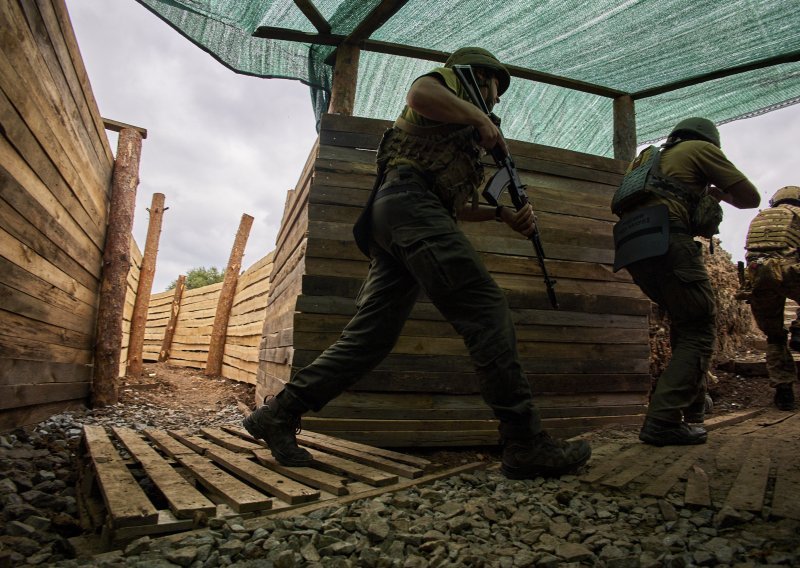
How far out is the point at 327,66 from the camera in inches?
169

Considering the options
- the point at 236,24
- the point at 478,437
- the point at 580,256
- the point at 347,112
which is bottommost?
the point at 478,437

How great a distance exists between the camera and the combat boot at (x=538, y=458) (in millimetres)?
2016

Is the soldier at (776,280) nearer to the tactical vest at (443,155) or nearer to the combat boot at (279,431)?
the tactical vest at (443,155)

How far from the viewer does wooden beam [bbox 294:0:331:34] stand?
3324 millimetres

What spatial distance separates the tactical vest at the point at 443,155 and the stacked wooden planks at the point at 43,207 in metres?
2.07

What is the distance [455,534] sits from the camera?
1524mm

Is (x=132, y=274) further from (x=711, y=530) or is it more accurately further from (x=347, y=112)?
(x=711, y=530)

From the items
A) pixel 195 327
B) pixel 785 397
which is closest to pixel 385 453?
pixel 785 397

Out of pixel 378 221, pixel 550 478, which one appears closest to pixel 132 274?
pixel 378 221

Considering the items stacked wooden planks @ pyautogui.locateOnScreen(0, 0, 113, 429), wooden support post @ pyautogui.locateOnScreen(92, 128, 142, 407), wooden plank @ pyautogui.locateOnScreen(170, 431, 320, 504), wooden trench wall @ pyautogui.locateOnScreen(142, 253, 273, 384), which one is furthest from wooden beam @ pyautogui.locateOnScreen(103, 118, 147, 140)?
wooden plank @ pyautogui.locateOnScreen(170, 431, 320, 504)

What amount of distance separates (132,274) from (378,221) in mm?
7961

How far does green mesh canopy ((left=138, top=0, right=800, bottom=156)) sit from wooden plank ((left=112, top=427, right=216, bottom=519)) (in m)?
2.85

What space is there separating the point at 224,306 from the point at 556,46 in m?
8.29

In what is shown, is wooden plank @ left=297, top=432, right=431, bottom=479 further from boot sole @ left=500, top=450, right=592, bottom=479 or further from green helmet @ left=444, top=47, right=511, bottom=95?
green helmet @ left=444, top=47, right=511, bottom=95
